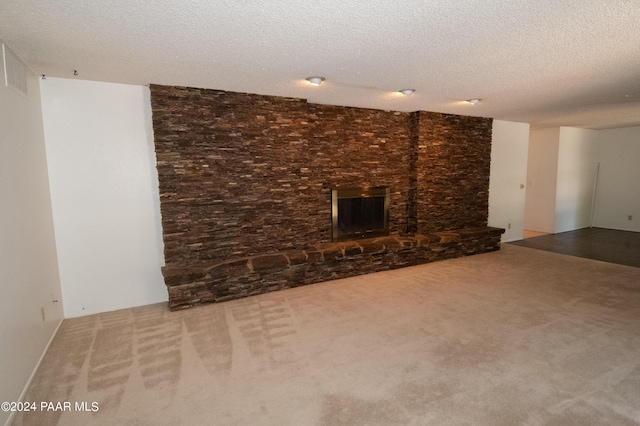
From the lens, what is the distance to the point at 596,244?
230 inches

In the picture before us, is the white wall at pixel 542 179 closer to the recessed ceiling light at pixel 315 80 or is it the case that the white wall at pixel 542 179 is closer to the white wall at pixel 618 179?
the white wall at pixel 618 179

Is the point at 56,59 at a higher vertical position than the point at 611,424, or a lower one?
higher

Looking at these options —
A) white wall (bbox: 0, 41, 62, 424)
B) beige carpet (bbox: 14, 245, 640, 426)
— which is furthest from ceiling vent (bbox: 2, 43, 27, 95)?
beige carpet (bbox: 14, 245, 640, 426)

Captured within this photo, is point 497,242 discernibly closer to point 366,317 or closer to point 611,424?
point 366,317

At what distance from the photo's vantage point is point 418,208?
4.95 m

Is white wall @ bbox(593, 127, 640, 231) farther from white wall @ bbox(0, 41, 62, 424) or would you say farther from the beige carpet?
white wall @ bbox(0, 41, 62, 424)

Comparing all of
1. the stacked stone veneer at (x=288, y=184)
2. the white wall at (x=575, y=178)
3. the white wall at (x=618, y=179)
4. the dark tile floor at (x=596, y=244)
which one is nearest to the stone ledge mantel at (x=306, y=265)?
the stacked stone veneer at (x=288, y=184)

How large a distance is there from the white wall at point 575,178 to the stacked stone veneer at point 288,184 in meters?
2.72

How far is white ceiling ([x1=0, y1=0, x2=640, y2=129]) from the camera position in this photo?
1.76 m

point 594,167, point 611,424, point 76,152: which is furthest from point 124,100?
point 594,167

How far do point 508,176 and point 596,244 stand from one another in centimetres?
206

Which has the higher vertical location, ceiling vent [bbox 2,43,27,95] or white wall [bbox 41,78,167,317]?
ceiling vent [bbox 2,43,27,95]

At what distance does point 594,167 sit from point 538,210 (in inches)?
73.3

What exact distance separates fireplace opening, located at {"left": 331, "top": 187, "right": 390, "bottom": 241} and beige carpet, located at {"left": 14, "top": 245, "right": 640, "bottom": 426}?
1.09 metres
